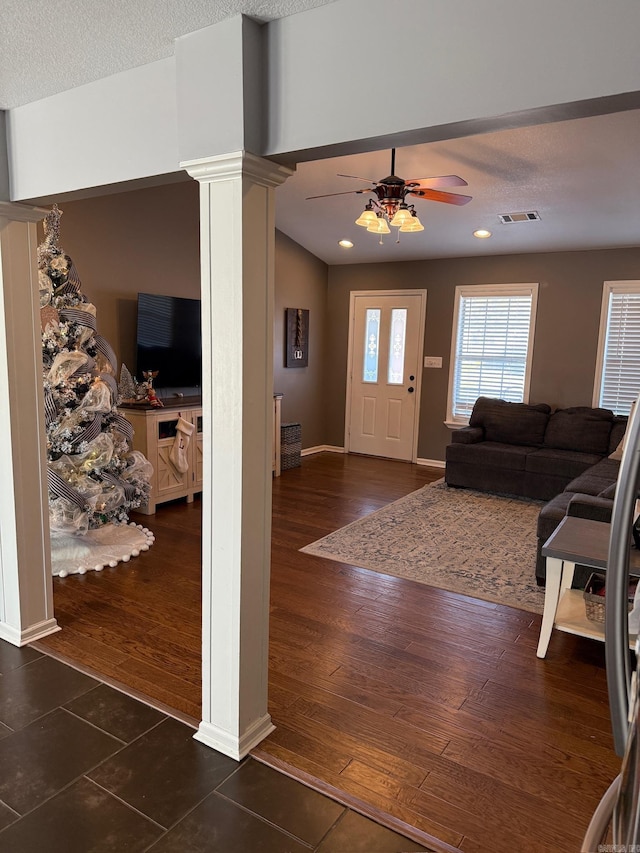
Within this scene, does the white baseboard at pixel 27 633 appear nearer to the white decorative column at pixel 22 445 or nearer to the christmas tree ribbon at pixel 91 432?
the white decorative column at pixel 22 445

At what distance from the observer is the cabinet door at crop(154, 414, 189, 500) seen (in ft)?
15.7

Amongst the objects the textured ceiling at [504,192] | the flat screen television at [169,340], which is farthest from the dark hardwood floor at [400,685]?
the textured ceiling at [504,192]

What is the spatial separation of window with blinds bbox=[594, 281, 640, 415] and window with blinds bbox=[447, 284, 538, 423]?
2.30 feet

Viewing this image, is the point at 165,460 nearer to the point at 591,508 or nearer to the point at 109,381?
the point at 109,381

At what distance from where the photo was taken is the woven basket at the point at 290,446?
254 inches

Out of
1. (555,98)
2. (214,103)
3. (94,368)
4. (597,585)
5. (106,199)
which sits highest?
(106,199)

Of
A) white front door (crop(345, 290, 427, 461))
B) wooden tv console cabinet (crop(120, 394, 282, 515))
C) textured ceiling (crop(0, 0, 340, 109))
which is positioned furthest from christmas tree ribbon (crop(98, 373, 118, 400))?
white front door (crop(345, 290, 427, 461))

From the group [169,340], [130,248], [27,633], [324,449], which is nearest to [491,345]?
[324,449]

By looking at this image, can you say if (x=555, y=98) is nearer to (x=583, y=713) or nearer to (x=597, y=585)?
(x=583, y=713)

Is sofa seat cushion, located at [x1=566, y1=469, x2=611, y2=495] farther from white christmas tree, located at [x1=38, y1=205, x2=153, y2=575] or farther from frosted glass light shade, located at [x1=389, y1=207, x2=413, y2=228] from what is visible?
white christmas tree, located at [x1=38, y1=205, x2=153, y2=575]

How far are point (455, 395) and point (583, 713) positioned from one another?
15.5 ft

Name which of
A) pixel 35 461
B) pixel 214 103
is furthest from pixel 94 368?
pixel 214 103

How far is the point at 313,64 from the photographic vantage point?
5.45 feet

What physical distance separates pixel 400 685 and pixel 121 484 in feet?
7.46
